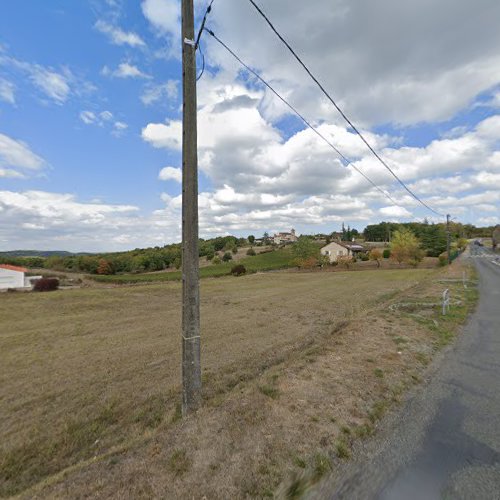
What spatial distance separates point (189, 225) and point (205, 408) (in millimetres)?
3074

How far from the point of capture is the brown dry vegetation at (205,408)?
10.5 ft

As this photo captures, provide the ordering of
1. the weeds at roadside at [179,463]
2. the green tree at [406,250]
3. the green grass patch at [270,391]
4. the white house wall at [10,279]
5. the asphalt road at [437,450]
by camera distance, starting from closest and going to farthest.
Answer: the asphalt road at [437,450]
the weeds at roadside at [179,463]
the green grass patch at [270,391]
the white house wall at [10,279]
the green tree at [406,250]

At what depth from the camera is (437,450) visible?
3.62 metres

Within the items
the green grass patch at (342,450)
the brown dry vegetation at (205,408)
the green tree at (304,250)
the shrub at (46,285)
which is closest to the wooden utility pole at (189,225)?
the brown dry vegetation at (205,408)

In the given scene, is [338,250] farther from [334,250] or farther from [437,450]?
[437,450]

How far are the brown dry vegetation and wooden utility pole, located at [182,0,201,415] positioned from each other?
2.20ft

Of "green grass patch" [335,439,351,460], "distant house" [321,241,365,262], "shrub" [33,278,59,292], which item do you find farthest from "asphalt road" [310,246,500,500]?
"distant house" [321,241,365,262]

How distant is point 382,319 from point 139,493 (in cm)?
1013

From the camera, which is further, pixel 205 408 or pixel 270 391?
pixel 270 391

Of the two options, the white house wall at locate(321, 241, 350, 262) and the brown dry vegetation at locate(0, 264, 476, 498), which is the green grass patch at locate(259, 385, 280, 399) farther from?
the white house wall at locate(321, 241, 350, 262)

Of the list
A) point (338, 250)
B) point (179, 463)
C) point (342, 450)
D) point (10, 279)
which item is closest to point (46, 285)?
point (10, 279)

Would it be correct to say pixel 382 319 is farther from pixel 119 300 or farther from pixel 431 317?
pixel 119 300

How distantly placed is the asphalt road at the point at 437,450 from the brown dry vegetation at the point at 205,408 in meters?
0.30

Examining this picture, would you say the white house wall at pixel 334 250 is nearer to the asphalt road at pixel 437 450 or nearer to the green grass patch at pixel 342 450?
the asphalt road at pixel 437 450
